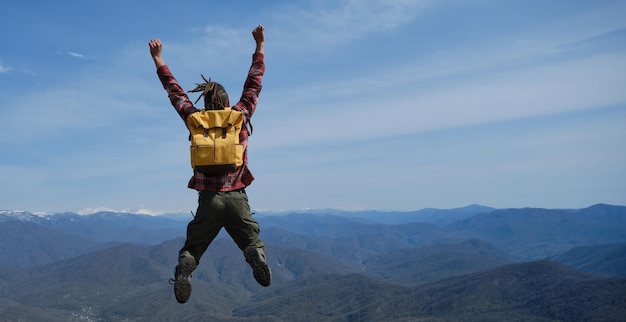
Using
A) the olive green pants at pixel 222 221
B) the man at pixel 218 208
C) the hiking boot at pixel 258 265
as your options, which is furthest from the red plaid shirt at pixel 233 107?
the hiking boot at pixel 258 265

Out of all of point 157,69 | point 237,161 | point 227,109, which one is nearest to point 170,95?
point 157,69

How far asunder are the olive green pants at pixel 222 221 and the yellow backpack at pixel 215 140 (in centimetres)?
66

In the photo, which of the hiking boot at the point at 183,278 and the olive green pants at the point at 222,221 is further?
the olive green pants at the point at 222,221

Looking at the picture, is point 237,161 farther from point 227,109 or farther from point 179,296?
point 179,296

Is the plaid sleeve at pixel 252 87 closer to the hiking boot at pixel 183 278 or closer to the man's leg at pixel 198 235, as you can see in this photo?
the man's leg at pixel 198 235

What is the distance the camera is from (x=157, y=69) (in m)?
7.95

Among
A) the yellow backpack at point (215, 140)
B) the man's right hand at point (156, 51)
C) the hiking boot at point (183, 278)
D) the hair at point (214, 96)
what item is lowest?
the hiking boot at point (183, 278)

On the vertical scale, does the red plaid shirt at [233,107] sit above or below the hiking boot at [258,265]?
above

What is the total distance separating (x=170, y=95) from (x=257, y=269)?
9.11 feet

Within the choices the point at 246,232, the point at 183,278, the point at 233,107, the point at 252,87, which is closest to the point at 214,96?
the point at 233,107

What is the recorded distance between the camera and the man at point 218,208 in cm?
723

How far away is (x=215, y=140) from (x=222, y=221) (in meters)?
1.43

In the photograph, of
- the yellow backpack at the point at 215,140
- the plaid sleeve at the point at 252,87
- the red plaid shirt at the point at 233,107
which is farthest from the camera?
the plaid sleeve at the point at 252,87

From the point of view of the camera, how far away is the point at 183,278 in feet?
23.5
